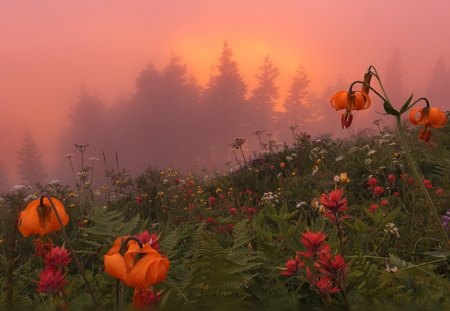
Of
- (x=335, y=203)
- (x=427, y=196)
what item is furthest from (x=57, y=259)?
(x=427, y=196)

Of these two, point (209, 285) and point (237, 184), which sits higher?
point (209, 285)

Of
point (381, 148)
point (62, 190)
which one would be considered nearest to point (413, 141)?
point (381, 148)

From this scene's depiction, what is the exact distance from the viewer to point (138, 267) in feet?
3.10

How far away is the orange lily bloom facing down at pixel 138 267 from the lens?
93 cm

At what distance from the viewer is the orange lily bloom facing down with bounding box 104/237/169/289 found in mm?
931

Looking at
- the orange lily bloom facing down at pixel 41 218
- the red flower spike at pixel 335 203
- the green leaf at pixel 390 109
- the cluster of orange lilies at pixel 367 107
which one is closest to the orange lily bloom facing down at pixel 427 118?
the cluster of orange lilies at pixel 367 107

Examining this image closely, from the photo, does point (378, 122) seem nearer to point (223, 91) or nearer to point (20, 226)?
point (20, 226)

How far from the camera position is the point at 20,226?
1.33 meters

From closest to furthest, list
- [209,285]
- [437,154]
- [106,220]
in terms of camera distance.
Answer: [209,285]
[106,220]
[437,154]

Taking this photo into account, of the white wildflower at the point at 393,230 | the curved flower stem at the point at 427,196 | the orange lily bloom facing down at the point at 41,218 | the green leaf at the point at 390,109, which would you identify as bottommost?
the white wildflower at the point at 393,230

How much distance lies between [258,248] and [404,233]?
166 cm

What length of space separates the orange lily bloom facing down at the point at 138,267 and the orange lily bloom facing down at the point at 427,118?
1.85 m

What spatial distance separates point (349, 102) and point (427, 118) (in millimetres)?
A: 395

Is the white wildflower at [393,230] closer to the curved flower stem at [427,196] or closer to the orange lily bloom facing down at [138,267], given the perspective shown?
the curved flower stem at [427,196]
